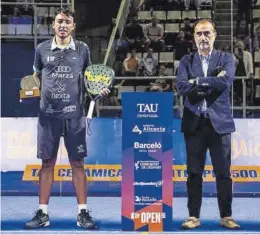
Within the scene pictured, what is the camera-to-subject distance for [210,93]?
614 cm

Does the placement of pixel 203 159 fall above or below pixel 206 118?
below

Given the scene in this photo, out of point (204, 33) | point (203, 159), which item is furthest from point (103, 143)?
point (204, 33)

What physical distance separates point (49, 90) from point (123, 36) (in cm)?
239

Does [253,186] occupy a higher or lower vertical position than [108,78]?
lower

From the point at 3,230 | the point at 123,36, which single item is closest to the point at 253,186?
the point at 123,36

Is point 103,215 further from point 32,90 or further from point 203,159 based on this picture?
point 32,90

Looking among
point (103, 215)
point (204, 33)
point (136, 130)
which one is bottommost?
point (103, 215)

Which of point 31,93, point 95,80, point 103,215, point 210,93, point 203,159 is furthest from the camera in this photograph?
point 103,215

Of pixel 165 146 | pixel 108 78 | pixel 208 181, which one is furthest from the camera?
pixel 208 181

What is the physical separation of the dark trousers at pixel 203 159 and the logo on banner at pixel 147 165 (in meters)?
0.31

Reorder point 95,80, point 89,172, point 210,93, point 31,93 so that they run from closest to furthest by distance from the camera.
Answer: point 210,93, point 95,80, point 31,93, point 89,172

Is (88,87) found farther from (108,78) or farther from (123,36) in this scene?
(123,36)

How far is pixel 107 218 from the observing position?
6766 mm

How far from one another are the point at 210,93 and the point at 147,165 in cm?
75
